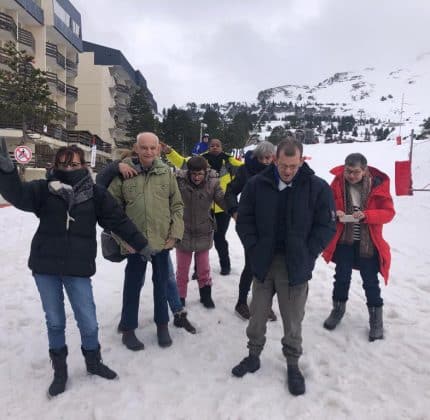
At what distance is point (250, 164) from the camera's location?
169 inches

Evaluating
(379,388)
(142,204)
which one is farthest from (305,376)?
(142,204)

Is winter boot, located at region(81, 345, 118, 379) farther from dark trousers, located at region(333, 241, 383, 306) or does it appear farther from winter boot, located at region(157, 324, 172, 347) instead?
dark trousers, located at region(333, 241, 383, 306)

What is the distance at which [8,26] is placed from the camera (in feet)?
90.1

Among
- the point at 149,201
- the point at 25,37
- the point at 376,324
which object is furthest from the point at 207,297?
the point at 25,37

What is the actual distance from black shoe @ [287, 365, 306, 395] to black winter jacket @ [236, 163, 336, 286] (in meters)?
0.75

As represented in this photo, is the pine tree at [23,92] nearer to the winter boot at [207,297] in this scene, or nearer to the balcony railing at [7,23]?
the balcony railing at [7,23]

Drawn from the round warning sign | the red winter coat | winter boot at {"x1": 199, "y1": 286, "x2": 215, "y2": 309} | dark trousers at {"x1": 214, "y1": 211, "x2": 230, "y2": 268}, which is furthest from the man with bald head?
the round warning sign

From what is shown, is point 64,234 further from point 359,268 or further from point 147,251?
point 359,268

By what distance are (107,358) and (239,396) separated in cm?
132

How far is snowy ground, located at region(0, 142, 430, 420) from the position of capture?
2.83 meters

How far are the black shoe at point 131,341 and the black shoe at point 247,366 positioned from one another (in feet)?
3.19

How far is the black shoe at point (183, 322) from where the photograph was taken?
4.06 metres

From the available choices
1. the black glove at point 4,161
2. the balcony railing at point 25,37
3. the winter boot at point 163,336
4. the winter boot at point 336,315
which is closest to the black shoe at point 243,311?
the winter boot at point 336,315

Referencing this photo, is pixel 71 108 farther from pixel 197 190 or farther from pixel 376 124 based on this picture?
pixel 376 124
